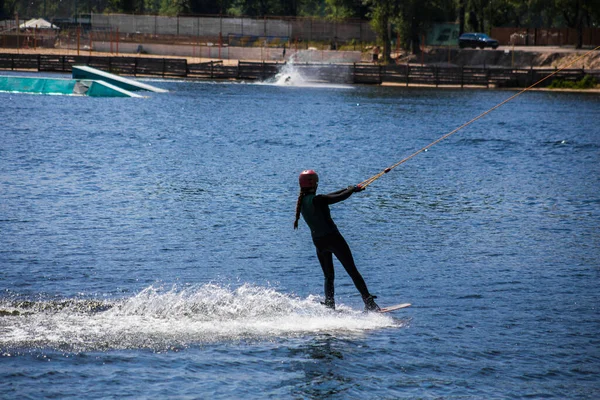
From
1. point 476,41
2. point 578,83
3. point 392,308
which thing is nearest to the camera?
point 392,308

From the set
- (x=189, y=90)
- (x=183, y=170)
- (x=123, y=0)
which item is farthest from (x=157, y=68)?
(x=183, y=170)

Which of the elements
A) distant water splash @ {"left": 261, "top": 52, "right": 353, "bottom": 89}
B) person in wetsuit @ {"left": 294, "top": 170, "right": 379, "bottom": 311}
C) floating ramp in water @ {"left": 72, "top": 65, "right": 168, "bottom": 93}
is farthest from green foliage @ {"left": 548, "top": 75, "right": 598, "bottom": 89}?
person in wetsuit @ {"left": 294, "top": 170, "right": 379, "bottom": 311}

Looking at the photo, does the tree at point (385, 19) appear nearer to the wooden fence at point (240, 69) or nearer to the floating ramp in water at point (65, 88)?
the wooden fence at point (240, 69)

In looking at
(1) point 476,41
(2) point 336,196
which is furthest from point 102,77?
(2) point 336,196

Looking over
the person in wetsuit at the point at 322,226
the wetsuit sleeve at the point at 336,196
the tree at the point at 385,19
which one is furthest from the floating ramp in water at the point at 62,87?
the wetsuit sleeve at the point at 336,196

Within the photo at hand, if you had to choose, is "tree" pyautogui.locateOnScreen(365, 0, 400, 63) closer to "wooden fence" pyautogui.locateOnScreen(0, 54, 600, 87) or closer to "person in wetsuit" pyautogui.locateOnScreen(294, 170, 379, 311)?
"wooden fence" pyautogui.locateOnScreen(0, 54, 600, 87)

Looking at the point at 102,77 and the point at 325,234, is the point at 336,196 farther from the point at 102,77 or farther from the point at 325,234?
the point at 102,77

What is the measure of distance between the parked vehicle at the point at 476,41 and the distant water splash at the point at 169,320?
84805 millimetres

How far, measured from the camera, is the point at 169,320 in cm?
1209

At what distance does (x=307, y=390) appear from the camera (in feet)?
32.8

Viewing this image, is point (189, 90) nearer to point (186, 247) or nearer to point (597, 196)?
point (597, 196)

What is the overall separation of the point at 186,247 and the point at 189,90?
2154 inches

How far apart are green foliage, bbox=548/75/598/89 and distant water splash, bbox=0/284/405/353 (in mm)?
68267

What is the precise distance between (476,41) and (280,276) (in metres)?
83.5
